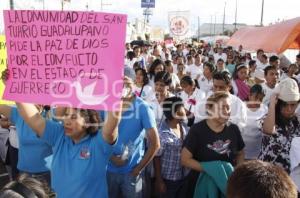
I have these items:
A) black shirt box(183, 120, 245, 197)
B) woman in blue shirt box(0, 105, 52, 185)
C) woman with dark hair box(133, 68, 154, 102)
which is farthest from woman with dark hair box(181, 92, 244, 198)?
woman with dark hair box(133, 68, 154, 102)

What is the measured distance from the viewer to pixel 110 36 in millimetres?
2561

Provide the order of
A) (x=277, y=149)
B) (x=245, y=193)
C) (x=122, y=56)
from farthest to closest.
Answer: (x=277, y=149)
(x=122, y=56)
(x=245, y=193)

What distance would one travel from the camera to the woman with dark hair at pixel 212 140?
3.27m

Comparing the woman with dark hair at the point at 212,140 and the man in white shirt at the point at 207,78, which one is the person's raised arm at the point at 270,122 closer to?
the woman with dark hair at the point at 212,140

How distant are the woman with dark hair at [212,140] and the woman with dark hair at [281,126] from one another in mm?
403

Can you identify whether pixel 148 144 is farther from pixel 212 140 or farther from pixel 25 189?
pixel 25 189

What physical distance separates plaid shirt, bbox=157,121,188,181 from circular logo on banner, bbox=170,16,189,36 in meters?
13.1

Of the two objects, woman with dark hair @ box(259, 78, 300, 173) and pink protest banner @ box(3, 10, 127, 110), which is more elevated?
pink protest banner @ box(3, 10, 127, 110)

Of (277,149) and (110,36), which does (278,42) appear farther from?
(110,36)

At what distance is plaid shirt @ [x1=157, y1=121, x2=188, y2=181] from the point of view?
3848 mm

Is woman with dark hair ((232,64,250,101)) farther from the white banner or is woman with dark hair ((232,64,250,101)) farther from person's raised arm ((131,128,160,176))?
the white banner

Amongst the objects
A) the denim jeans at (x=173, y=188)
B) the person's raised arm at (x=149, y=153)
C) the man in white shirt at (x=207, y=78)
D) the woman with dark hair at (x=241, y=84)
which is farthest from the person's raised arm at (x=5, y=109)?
the man in white shirt at (x=207, y=78)

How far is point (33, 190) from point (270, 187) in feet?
3.03

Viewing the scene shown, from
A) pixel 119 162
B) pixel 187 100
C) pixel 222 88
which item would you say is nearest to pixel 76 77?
pixel 119 162
